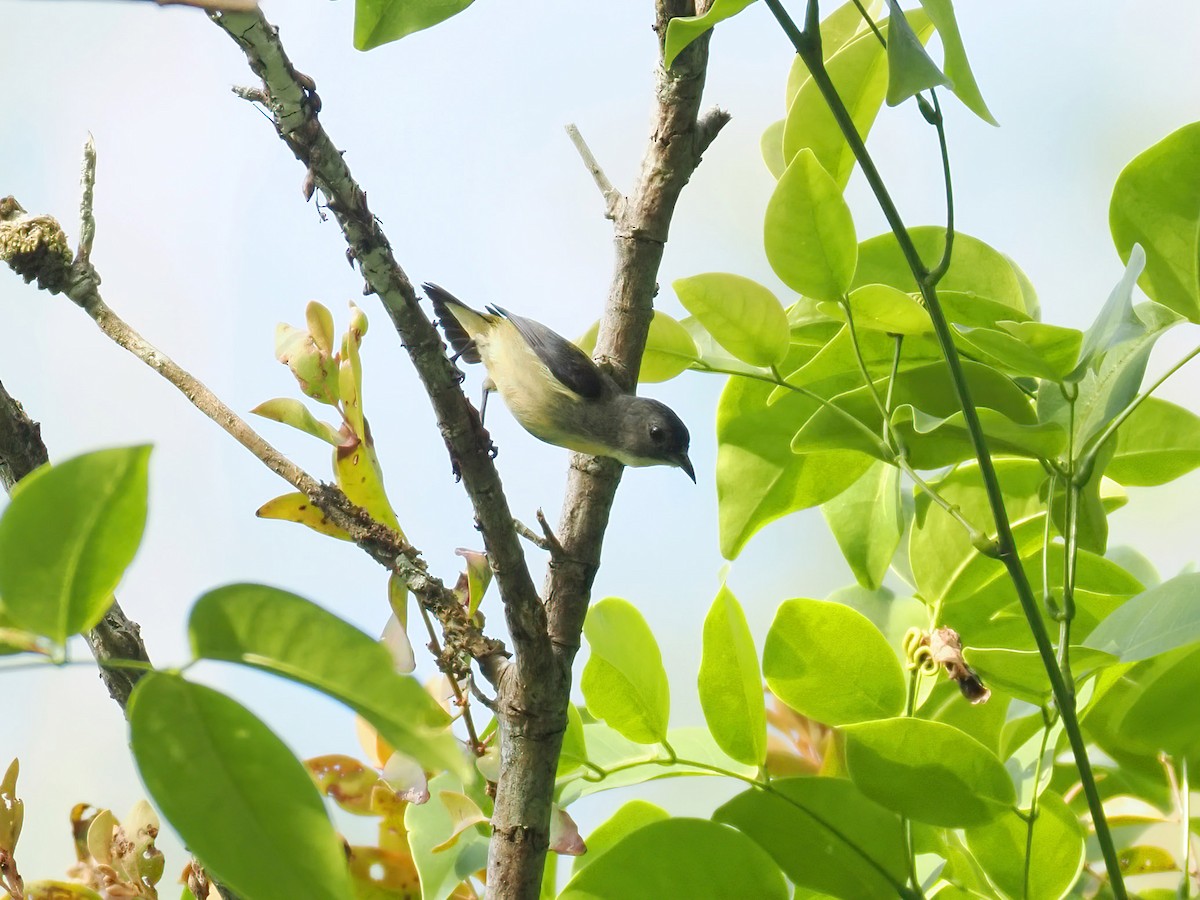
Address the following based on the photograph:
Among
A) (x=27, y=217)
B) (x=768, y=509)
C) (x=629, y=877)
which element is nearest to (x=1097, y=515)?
(x=768, y=509)

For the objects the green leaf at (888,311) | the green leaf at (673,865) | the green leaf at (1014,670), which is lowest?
the green leaf at (673,865)

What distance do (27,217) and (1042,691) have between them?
0.75 metres

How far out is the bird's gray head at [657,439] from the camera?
1.41 meters

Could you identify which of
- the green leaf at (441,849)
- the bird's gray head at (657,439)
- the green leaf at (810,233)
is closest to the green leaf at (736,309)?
the green leaf at (810,233)

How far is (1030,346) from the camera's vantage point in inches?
25.6

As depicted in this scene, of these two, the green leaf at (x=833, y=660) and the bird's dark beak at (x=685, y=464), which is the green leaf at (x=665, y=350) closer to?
the green leaf at (x=833, y=660)

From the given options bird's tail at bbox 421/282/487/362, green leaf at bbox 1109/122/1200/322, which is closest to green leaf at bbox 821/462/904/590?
green leaf at bbox 1109/122/1200/322

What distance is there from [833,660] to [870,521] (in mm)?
170

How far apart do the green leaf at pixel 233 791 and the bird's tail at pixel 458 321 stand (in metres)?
1.45

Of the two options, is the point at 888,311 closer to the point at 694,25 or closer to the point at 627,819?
the point at 694,25

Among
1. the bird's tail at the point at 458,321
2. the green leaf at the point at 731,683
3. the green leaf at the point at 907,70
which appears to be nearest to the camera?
the green leaf at the point at 907,70

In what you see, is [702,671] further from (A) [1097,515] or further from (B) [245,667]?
(B) [245,667]

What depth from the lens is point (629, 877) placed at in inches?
25.1

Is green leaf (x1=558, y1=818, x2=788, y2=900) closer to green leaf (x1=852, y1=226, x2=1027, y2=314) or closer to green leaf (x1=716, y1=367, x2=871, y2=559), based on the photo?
green leaf (x1=716, y1=367, x2=871, y2=559)
